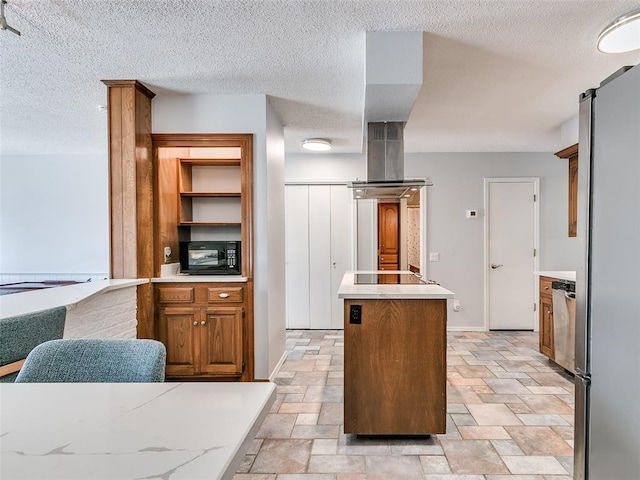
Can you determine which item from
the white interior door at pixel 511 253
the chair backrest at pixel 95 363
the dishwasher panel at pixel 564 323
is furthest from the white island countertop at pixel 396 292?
the white interior door at pixel 511 253

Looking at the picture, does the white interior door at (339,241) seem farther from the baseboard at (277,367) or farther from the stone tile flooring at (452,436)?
the stone tile flooring at (452,436)

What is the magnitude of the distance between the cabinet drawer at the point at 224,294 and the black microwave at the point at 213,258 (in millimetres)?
357

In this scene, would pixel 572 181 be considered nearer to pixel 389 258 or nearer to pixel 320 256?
pixel 320 256

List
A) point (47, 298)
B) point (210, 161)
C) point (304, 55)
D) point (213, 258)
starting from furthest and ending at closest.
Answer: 1. point (210, 161)
2. point (213, 258)
3. point (304, 55)
4. point (47, 298)

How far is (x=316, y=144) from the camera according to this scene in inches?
177

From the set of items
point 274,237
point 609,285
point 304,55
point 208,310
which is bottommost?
point 208,310

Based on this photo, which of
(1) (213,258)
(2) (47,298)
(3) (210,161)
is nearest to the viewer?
(2) (47,298)

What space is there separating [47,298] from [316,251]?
11.5 feet

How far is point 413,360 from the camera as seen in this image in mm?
2211

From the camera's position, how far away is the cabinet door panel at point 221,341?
3066mm

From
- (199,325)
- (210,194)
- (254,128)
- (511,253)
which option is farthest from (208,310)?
(511,253)

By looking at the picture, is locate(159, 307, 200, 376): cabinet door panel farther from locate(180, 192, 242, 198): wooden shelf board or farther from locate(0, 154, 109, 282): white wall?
locate(0, 154, 109, 282): white wall

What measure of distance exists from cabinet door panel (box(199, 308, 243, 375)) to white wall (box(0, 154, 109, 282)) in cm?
311

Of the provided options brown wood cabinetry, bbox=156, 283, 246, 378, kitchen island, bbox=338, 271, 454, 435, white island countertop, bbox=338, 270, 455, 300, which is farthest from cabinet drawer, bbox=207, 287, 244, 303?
kitchen island, bbox=338, 271, 454, 435
